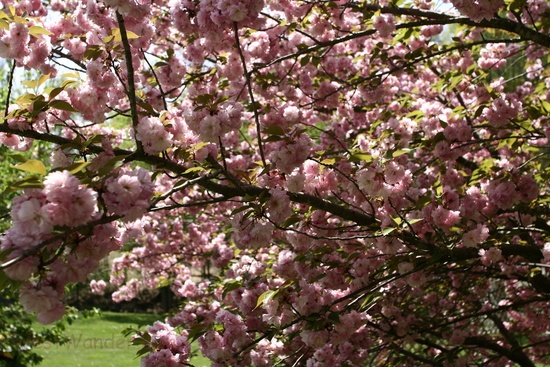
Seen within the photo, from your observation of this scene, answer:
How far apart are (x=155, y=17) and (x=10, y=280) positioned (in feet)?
12.1

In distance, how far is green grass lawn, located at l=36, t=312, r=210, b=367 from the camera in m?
12.0

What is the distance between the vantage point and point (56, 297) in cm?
197

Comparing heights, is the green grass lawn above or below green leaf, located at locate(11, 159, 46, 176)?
above

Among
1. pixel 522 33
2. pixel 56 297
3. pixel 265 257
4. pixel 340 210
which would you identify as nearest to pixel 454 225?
pixel 340 210

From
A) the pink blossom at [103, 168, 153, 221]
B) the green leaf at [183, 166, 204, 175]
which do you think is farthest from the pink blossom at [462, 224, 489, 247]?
the pink blossom at [103, 168, 153, 221]

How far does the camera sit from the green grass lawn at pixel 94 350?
12.0m

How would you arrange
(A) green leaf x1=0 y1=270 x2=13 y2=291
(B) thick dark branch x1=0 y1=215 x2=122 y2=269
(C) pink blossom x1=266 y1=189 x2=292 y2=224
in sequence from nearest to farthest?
(B) thick dark branch x1=0 y1=215 x2=122 y2=269 < (A) green leaf x1=0 y1=270 x2=13 y2=291 < (C) pink blossom x1=266 y1=189 x2=292 y2=224

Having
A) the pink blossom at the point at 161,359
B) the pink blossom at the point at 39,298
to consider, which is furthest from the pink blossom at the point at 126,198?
the pink blossom at the point at 161,359

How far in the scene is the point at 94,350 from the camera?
555 inches

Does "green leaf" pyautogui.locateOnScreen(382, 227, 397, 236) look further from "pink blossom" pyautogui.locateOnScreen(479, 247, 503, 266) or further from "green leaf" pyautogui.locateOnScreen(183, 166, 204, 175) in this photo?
"green leaf" pyautogui.locateOnScreen(183, 166, 204, 175)

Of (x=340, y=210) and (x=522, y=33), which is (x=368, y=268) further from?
(x=522, y=33)

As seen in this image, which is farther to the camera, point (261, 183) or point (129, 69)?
point (261, 183)

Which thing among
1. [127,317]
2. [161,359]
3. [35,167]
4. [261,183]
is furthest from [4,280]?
[127,317]

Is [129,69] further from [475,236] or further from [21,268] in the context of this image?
[475,236]
